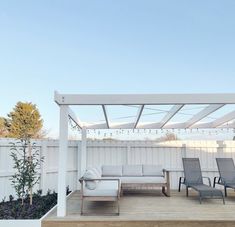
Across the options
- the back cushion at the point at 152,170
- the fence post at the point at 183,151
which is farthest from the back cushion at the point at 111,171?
the fence post at the point at 183,151

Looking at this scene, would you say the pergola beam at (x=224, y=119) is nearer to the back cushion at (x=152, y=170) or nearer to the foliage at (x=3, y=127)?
the back cushion at (x=152, y=170)

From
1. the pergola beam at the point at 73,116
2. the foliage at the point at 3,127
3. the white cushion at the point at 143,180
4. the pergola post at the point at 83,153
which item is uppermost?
the foliage at the point at 3,127

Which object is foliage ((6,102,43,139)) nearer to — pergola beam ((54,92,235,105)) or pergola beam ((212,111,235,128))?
pergola beam ((212,111,235,128))

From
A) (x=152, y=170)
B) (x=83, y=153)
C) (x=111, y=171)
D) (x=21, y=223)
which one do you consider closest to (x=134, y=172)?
(x=152, y=170)

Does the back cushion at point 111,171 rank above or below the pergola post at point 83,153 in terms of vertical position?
below

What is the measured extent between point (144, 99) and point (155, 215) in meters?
2.30

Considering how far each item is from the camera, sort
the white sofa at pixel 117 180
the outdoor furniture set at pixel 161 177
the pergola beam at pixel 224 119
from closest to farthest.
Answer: the white sofa at pixel 117 180, the outdoor furniture set at pixel 161 177, the pergola beam at pixel 224 119

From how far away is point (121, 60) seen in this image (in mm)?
10984

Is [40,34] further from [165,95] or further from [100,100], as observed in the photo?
[165,95]

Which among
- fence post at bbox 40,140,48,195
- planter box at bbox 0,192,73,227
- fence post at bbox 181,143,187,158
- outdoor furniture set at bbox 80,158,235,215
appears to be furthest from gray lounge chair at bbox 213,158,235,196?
planter box at bbox 0,192,73,227

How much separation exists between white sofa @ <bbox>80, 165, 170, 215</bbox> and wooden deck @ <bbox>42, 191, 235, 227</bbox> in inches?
15.8

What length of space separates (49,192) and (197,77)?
7345mm

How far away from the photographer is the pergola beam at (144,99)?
5.29 metres

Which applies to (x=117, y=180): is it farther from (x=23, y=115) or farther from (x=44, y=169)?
(x=23, y=115)
